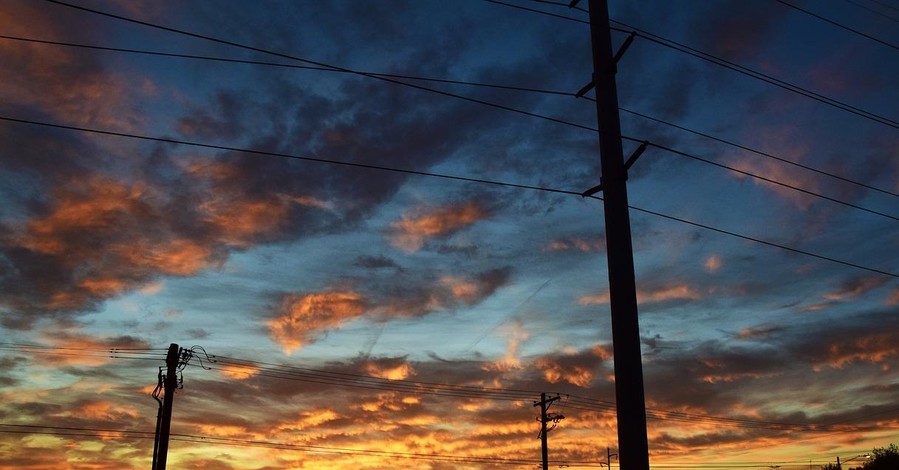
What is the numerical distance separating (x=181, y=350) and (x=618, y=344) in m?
39.2

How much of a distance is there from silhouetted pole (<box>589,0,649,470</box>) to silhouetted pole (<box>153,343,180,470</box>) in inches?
1338

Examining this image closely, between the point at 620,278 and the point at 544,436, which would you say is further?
the point at 544,436

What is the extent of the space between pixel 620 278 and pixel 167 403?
35357 mm

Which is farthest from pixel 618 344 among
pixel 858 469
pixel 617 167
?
pixel 858 469

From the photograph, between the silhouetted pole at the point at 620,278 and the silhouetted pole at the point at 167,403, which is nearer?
the silhouetted pole at the point at 620,278

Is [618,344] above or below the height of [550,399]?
below

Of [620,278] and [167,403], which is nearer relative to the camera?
[620,278]

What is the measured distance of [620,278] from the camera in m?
11.9

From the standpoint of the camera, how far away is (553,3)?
16828 mm

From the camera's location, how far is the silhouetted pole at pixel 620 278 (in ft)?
36.7

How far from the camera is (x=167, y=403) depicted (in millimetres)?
41219

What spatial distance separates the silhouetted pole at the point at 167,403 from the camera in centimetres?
3972

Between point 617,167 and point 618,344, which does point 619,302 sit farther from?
point 617,167

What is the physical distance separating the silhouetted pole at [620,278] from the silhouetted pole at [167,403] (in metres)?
34.0
